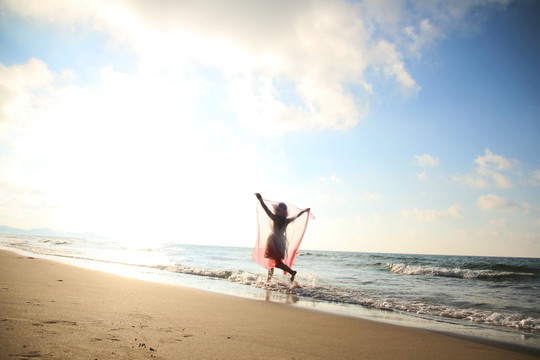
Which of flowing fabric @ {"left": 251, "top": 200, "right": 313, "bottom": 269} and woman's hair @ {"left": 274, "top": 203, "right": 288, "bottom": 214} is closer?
flowing fabric @ {"left": 251, "top": 200, "right": 313, "bottom": 269}

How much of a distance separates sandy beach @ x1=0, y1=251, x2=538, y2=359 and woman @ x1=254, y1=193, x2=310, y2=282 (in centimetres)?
388

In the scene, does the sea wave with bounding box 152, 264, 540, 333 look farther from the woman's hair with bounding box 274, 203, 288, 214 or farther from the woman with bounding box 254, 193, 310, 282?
the woman's hair with bounding box 274, 203, 288, 214

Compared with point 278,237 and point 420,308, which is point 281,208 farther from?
point 420,308

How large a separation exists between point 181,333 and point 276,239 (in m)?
6.28

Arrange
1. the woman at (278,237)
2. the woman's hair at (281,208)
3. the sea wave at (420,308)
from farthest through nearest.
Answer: the woman's hair at (281,208) → the woman at (278,237) → the sea wave at (420,308)

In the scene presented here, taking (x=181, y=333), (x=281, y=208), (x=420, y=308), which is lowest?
(x=420, y=308)

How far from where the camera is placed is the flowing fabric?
363 inches

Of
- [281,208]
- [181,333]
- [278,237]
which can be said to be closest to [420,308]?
[278,237]

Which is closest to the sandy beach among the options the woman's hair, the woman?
the woman

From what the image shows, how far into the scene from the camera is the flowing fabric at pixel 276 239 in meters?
9.22

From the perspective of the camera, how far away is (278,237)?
A: 9.32 meters

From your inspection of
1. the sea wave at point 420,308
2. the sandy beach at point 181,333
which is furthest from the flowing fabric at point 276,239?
the sandy beach at point 181,333

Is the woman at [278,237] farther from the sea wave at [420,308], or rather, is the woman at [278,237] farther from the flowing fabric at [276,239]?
the sea wave at [420,308]

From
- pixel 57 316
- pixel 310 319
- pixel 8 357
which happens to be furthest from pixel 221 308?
pixel 8 357
